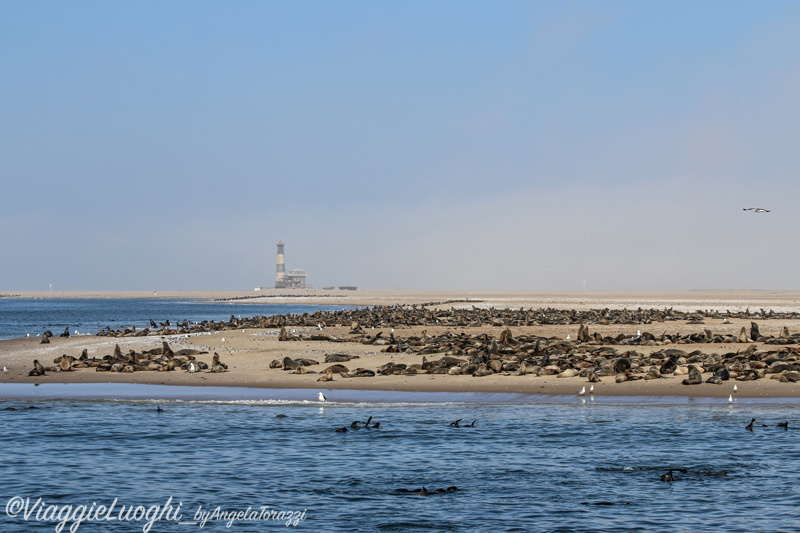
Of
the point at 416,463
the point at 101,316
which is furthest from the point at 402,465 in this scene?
the point at 101,316

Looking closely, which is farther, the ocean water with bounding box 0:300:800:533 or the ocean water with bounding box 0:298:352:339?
the ocean water with bounding box 0:298:352:339

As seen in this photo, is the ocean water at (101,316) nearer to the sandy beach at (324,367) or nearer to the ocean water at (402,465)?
the sandy beach at (324,367)

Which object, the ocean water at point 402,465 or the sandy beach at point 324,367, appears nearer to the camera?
the ocean water at point 402,465

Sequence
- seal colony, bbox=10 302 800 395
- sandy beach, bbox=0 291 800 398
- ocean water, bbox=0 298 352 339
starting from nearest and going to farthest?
sandy beach, bbox=0 291 800 398 → seal colony, bbox=10 302 800 395 → ocean water, bbox=0 298 352 339

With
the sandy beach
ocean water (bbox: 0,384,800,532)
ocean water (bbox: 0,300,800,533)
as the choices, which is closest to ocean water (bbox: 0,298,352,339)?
the sandy beach

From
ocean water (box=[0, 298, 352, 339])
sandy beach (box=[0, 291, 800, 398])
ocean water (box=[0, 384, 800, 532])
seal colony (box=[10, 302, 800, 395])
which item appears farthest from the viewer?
ocean water (box=[0, 298, 352, 339])

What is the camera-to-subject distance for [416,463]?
12.1 meters

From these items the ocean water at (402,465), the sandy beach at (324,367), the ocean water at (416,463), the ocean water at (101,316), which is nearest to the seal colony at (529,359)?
the sandy beach at (324,367)

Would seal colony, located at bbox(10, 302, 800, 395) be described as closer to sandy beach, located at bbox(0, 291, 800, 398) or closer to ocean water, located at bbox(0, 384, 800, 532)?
sandy beach, located at bbox(0, 291, 800, 398)

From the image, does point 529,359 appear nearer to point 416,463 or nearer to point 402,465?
point 416,463

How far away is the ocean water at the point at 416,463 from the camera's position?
9.55 metres

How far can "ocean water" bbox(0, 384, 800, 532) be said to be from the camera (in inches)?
376

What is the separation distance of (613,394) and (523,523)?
398 inches

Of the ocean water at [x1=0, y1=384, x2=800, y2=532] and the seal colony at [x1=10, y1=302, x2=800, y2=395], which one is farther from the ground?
the seal colony at [x1=10, y1=302, x2=800, y2=395]
